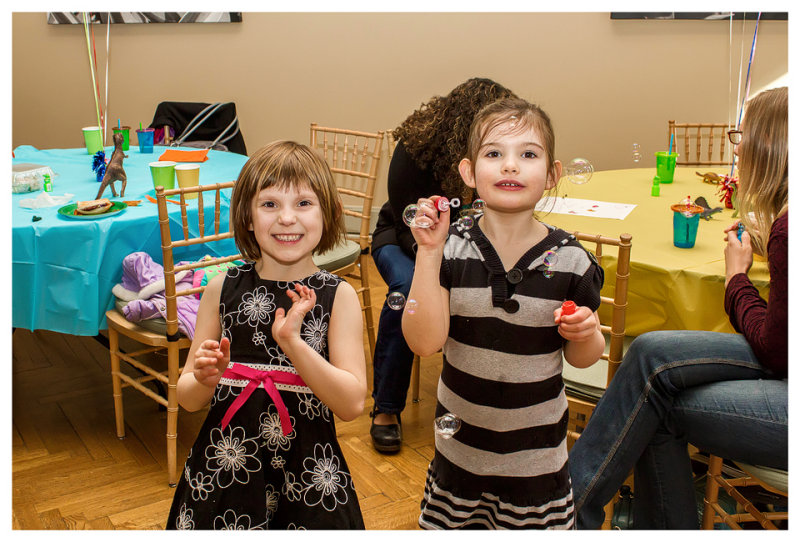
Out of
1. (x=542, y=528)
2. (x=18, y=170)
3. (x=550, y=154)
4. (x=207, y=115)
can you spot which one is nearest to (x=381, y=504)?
(x=542, y=528)

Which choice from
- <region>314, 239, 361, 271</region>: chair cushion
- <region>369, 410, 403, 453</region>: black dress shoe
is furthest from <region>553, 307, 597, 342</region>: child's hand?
<region>314, 239, 361, 271</region>: chair cushion

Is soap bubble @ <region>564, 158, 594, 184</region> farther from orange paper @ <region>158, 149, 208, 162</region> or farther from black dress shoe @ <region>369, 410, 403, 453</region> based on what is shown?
orange paper @ <region>158, 149, 208, 162</region>

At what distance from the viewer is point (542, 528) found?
1271mm

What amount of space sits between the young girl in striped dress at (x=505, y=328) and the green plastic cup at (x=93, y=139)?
2272 millimetres

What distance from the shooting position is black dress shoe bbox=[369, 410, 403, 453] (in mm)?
2330

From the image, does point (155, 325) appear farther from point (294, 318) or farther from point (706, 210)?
point (706, 210)

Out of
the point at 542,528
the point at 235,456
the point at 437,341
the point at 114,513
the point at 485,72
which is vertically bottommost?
the point at 114,513

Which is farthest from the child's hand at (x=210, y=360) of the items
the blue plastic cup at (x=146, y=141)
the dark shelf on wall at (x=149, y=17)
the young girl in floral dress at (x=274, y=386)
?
the dark shelf on wall at (x=149, y=17)

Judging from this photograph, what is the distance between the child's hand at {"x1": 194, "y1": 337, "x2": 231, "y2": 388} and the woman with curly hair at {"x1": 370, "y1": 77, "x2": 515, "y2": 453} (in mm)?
971

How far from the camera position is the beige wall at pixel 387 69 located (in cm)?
395

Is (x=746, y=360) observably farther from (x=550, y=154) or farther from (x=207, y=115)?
(x=207, y=115)

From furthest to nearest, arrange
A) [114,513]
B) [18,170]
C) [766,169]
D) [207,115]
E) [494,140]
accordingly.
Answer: [207,115] → [18,170] → [114,513] → [766,169] → [494,140]

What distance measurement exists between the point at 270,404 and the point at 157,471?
122 cm

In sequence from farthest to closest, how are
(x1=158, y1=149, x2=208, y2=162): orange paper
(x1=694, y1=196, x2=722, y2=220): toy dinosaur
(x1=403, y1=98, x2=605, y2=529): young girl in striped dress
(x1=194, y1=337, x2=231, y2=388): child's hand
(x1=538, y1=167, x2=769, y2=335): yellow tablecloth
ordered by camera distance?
1. (x1=158, y1=149, x2=208, y2=162): orange paper
2. (x1=694, y1=196, x2=722, y2=220): toy dinosaur
3. (x1=538, y1=167, x2=769, y2=335): yellow tablecloth
4. (x1=403, y1=98, x2=605, y2=529): young girl in striped dress
5. (x1=194, y1=337, x2=231, y2=388): child's hand
